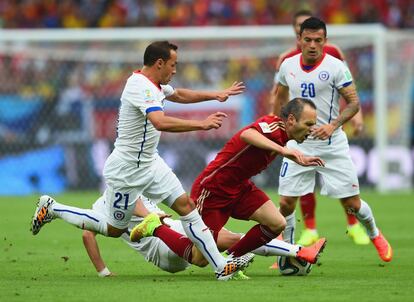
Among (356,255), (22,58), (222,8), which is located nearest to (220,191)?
(356,255)

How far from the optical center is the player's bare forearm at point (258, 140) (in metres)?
8.80

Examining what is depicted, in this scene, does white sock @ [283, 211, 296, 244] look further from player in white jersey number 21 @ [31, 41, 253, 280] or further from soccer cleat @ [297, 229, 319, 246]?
soccer cleat @ [297, 229, 319, 246]

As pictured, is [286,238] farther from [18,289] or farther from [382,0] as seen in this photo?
[382,0]

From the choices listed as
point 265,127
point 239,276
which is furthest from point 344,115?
point 239,276

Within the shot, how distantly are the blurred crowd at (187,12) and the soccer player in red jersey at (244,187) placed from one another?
55.3 ft

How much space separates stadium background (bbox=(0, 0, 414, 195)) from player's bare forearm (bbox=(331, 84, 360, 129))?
10129 mm

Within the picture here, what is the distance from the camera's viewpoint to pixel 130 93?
30.2 ft

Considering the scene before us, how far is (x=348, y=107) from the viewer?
1069 centimetres

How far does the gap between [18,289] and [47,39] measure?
534 inches

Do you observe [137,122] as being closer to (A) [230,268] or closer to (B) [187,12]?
(A) [230,268]

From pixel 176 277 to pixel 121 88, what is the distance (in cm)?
1205

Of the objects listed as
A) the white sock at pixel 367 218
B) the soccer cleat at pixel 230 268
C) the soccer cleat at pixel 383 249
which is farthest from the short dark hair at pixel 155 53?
the soccer cleat at pixel 383 249

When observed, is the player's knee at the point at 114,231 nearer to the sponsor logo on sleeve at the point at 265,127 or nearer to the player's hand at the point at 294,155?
the sponsor logo on sleeve at the point at 265,127

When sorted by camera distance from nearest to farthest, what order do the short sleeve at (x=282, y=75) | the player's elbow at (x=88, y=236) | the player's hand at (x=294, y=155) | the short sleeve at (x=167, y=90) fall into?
the player's hand at (x=294, y=155) → the player's elbow at (x=88, y=236) → the short sleeve at (x=167, y=90) → the short sleeve at (x=282, y=75)
